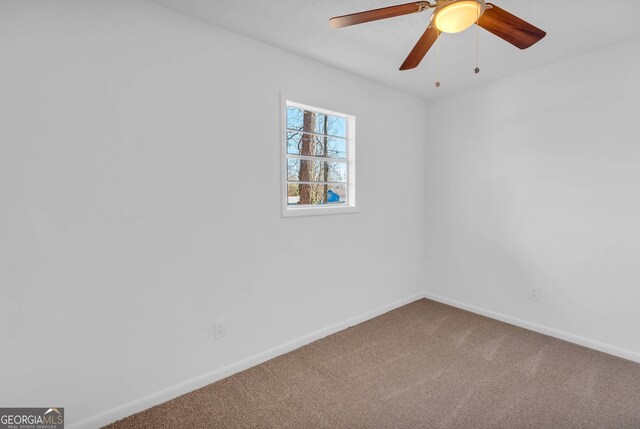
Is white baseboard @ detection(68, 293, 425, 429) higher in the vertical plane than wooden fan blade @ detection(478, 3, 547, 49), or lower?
lower

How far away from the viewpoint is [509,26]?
137 centimetres

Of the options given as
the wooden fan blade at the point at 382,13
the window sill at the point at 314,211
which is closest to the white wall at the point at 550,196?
the window sill at the point at 314,211

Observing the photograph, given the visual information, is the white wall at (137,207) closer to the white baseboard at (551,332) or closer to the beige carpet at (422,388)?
the beige carpet at (422,388)

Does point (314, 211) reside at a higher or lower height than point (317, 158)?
lower

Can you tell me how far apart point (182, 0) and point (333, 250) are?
205 cm

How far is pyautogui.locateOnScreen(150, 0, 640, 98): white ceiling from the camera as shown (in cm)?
180

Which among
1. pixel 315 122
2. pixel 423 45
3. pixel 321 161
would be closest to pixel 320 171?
pixel 321 161

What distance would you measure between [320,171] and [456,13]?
184 cm

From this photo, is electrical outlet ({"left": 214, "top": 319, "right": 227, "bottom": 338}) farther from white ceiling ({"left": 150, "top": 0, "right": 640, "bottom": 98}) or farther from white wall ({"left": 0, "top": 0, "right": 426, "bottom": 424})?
white ceiling ({"left": 150, "top": 0, "right": 640, "bottom": 98})

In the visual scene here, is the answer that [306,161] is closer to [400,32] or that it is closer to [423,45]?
[400,32]

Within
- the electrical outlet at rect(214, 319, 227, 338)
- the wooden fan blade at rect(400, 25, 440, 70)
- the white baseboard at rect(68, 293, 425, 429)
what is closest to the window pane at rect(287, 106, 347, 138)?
the wooden fan blade at rect(400, 25, 440, 70)

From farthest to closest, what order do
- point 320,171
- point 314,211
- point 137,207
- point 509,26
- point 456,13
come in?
point 320,171 → point 314,211 → point 137,207 → point 509,26 → point 456,13

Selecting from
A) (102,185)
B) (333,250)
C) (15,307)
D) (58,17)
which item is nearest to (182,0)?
(58,17)

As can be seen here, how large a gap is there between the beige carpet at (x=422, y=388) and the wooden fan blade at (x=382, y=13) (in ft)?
6.69
